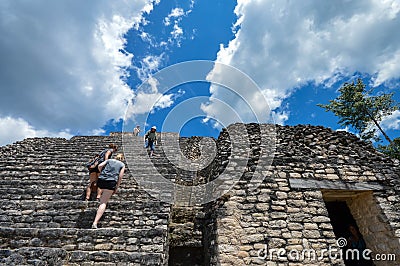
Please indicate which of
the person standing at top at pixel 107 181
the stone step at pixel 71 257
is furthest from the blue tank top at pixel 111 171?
the stone step at pixel 71 257

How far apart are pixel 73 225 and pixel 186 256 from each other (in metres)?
2.07

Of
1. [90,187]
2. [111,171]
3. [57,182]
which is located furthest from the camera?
[57,182]

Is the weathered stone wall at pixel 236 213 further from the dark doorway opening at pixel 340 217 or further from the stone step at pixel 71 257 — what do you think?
the dark doorway opening at pixel 340 217

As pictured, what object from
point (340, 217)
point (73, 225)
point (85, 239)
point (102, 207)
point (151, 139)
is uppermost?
point (151, 139)

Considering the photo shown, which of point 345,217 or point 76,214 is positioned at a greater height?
point 345,217

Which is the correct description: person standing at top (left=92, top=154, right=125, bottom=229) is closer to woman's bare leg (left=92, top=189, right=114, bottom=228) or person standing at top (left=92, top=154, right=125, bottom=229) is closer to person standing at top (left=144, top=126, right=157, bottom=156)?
woman's bare leg (left=92, top=189, right=114, bottom=228)

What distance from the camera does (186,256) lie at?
13.0ft

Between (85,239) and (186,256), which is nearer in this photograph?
(85,239)

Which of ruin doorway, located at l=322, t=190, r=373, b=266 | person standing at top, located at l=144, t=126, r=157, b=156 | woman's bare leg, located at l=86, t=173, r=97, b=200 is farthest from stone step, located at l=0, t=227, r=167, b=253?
person standing at top, located at l=144, t=126, r=157, b=156

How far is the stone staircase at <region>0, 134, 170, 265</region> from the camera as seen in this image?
2.67 meters

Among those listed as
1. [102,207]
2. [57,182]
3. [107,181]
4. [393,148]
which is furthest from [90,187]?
[393,148]

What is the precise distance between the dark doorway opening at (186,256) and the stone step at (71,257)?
139cm

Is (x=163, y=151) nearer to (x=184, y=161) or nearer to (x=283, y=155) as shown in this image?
(x=184, y=161)

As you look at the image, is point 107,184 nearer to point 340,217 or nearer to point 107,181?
point 107,181
